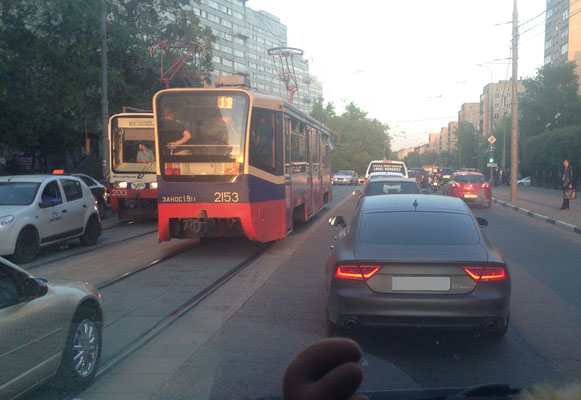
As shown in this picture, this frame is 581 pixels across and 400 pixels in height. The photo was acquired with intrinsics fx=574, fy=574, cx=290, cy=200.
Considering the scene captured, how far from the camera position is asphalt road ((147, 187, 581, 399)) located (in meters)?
A: 4.53

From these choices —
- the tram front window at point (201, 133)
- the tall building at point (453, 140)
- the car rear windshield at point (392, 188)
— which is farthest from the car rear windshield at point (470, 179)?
the tall building at point (453, 140)

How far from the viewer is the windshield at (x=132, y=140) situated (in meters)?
17.7

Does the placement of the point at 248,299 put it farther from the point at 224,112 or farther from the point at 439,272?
the point at 224,112

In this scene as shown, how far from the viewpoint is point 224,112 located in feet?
35.4

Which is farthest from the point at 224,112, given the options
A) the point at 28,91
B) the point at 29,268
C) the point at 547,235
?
the point at 28,91

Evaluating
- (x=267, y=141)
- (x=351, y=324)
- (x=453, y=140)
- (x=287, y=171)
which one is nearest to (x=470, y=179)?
(x=287, y=171)

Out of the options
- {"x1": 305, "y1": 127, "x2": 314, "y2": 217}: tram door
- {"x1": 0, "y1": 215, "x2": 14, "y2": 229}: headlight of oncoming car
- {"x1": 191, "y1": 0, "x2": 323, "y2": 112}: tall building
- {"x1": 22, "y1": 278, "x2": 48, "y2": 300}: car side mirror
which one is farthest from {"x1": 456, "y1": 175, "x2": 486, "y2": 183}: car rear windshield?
{"x1": 191, "y1": 0, "x2": 323, "y2": 112}: tall building

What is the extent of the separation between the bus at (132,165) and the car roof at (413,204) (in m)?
11.7

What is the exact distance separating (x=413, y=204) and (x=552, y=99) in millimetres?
66891

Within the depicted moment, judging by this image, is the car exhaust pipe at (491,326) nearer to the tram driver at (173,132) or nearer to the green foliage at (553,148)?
the tram driver at (173,132)

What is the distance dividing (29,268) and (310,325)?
6.22 m

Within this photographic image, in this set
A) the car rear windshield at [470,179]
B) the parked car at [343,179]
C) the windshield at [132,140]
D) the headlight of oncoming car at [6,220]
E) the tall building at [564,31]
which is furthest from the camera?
the tall building at [564,31]

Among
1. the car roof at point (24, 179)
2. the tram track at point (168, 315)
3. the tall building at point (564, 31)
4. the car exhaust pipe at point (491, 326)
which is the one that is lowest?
the tram track at point (168, 315)

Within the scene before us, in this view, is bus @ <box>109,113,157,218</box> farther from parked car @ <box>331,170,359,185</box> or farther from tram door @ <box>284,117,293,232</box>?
parked car @ <box>331,170,359,185</box>
